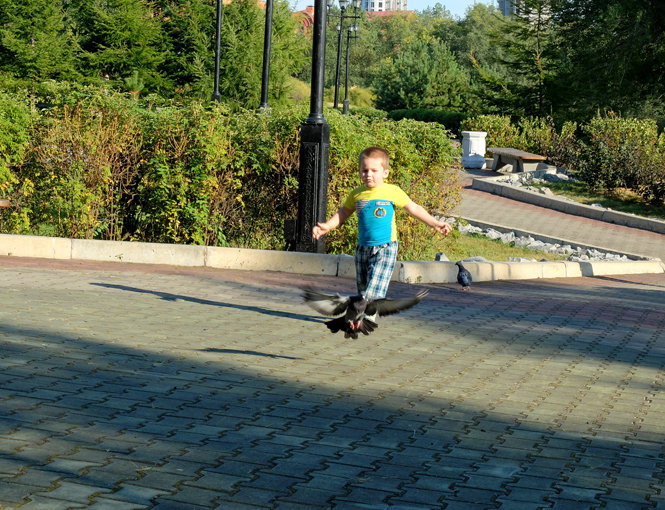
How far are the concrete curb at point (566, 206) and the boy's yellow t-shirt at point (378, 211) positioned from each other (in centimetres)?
1613

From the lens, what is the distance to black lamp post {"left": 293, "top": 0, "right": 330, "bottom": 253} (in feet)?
36.8

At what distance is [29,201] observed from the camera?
478 inches

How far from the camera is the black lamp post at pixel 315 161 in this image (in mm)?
11203

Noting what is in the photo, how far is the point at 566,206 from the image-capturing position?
23.2 meters

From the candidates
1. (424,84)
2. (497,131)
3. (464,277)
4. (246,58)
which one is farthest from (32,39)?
(464,277)

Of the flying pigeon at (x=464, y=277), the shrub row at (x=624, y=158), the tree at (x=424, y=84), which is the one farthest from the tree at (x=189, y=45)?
the flying pigeon at (x=464, y=277)

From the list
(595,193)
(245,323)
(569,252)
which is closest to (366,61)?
(595,193)

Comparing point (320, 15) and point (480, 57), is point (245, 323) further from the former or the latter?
point (480, 57)

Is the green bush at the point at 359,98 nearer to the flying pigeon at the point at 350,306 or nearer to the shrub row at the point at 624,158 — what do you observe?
the shrub row at the point at 624,158

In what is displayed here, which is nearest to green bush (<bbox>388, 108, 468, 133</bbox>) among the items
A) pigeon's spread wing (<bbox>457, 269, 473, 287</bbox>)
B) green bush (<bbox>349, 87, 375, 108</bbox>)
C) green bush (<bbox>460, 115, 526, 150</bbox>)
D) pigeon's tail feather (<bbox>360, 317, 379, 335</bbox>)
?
green bush (<bbox>460, 115, 526, 150</bbox>)

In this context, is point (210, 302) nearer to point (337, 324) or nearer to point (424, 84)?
point (337, 324)

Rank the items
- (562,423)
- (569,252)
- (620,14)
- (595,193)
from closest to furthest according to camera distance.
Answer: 1. (562,423)
2. (569,252)
3. (595,193)
4. (620,14)

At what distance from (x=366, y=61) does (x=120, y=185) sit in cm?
11046

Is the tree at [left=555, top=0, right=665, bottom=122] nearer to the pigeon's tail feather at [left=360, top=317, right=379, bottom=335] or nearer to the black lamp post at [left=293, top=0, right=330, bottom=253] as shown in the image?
the black lamp post at [left=293, top=0, right=330, bottom=253]
